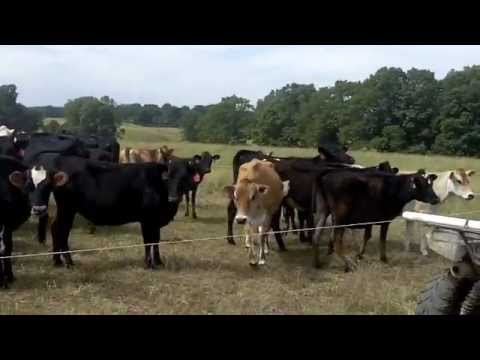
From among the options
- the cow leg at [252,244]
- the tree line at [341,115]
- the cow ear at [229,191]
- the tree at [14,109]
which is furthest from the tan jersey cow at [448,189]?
the tree at [14,109]

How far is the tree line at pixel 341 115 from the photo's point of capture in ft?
175

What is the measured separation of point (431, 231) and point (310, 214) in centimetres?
650

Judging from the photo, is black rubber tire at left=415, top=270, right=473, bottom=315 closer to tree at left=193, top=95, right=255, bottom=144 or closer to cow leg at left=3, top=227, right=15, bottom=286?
cow leg at left=3, top=227, right=15, bottom=286

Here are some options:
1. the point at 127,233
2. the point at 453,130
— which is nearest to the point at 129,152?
the point at 127,233

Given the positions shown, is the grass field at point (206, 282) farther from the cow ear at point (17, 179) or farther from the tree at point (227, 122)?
the tree at point (227, 122)

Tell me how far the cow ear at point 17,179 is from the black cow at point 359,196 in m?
4.53

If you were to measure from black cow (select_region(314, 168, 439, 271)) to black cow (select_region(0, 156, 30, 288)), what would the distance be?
451 cm

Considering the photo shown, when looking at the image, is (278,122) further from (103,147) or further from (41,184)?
(41,184)

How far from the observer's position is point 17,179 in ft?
23.7

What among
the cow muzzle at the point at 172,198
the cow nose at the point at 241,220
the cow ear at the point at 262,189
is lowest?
the cow nose at the point at 241,220

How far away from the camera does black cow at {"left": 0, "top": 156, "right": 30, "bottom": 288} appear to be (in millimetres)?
7152

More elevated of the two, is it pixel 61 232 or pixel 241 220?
pixel 241 220

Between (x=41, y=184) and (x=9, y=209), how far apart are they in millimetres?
659

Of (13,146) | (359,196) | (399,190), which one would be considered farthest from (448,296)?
(13,146)
